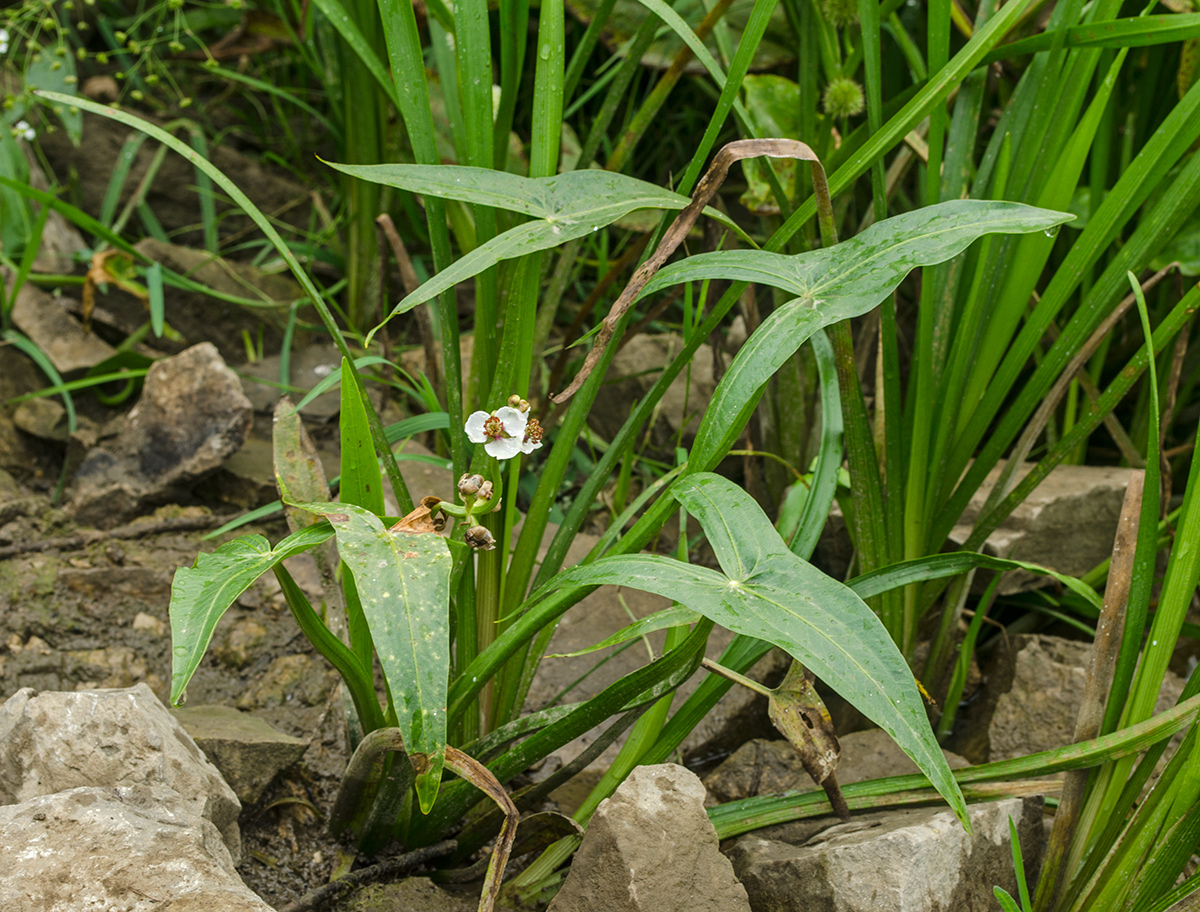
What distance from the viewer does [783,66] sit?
6.39ft

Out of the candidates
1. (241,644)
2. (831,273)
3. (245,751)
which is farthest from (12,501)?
(831,273)

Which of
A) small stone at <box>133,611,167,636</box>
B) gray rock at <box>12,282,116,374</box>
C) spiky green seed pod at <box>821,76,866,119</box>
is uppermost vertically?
spiky green seed pod at <box>821,76,866,119</box>

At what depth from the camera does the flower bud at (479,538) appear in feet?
2.45

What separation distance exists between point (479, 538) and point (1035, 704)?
1.00 meters

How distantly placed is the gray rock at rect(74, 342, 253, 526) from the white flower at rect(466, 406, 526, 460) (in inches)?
37.2

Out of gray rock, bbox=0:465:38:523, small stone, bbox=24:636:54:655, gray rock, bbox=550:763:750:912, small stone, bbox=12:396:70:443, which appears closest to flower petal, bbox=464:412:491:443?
gray rock, bbox=550:763:750:912

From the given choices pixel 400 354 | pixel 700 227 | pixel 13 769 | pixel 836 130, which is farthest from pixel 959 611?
pixel 400 354

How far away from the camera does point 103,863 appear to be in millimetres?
728

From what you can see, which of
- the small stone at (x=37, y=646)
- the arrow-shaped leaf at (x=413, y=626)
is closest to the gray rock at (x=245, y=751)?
the small stone at (x=37, y=646)

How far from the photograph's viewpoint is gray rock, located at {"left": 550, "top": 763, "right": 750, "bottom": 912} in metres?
0.84

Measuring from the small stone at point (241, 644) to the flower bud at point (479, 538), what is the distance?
0.80m

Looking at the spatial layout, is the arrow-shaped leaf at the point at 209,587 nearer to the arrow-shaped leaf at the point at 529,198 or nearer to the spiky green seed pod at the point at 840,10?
the arrow-shaped leaf at the point at 529,198

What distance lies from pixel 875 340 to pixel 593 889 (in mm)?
1065

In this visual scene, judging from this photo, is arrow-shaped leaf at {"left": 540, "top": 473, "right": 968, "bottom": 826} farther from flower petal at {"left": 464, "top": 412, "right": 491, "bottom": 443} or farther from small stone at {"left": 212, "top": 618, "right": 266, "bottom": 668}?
small stone at {"left": 212, "top": 618, "right": 266, "bottom": 668}
